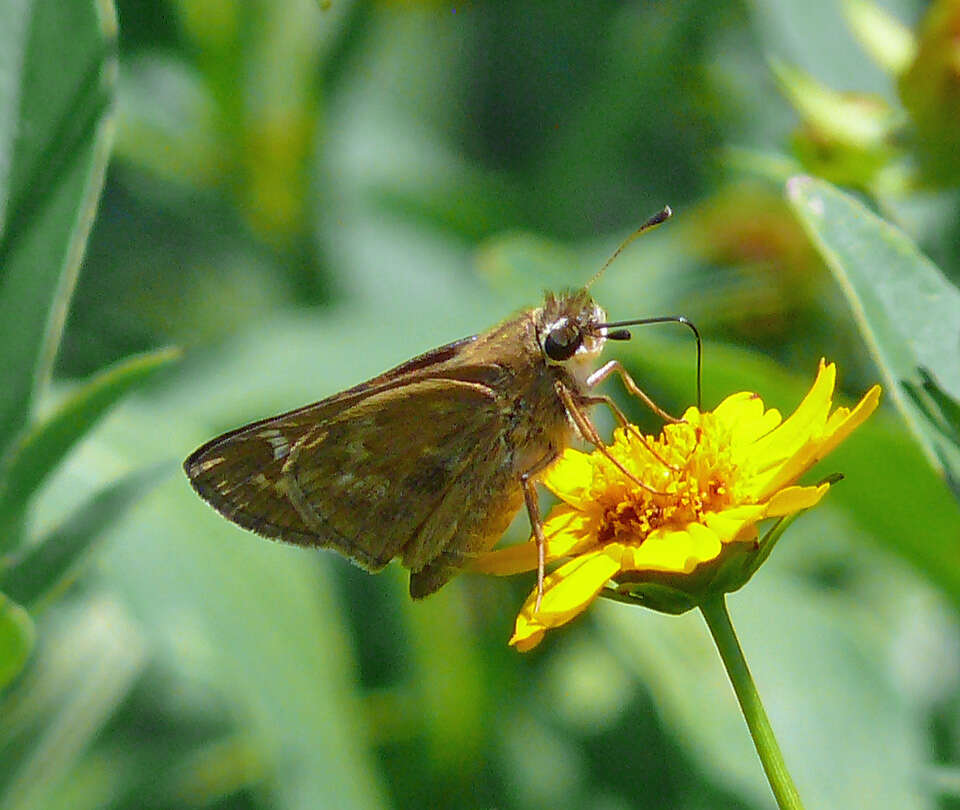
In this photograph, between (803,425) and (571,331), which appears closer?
(803,425)

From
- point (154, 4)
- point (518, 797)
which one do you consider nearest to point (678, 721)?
point (518, 797)

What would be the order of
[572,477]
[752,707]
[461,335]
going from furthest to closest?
[461,335]
[572,477]
[752,707]

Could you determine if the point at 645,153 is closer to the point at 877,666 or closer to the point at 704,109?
the point at 704,109

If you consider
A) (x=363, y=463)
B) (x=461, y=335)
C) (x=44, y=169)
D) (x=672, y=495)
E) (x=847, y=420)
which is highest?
(x=44, y=169)

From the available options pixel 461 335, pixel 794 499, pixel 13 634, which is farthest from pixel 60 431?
pixel 461 335

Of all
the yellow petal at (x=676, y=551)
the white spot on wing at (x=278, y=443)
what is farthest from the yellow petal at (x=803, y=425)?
the white spot on wing at (x=278, y=443)

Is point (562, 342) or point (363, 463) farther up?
point (562, 342)

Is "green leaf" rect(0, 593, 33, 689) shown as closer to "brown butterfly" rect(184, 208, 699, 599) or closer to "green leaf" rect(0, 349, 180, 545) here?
"green leaf" rect(0, 349, 180, 545)

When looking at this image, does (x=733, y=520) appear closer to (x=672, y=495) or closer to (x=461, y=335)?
(x=672, y=495)
